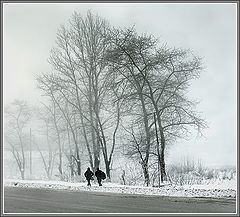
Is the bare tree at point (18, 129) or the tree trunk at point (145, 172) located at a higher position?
the bare tree at point (18, 129)

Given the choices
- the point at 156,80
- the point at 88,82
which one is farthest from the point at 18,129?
the point at 156,80

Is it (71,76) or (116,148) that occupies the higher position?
(71,76)

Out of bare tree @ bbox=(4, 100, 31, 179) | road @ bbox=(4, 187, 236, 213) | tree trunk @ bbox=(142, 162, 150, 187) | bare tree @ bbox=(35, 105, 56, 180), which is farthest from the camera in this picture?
bare tree @ bbox=(4, 100, 31, 179)

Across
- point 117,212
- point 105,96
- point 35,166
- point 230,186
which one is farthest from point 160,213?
point 35,166

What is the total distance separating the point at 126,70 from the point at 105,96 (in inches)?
84.9

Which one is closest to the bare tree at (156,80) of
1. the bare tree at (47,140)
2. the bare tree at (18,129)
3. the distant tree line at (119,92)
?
the distant tree line at (119,92)

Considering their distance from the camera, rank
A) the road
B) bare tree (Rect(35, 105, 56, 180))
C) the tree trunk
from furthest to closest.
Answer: bare tree (Rect(35, 105, 56, 180))
the tree trunk
the road

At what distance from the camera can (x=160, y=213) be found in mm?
11117

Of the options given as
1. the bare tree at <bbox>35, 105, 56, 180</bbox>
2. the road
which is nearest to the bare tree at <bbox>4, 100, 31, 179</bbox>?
the bare tree at <bbox>35, 105, 56, 180</bbox>

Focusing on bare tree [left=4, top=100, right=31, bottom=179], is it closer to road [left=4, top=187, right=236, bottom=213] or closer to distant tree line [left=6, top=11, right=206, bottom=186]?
distant tree line [left=6, top=11, right=206, bottom=186]

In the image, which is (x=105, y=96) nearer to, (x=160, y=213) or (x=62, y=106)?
(x=62, y=106)

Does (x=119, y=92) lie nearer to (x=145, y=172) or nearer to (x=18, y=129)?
(x=145, y=172)

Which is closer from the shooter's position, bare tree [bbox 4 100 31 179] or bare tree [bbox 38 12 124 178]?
bare tree [bbox 38 12 124 178]

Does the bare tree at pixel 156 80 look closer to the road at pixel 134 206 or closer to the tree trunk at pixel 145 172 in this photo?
the tree trunk at pixel 145 172
